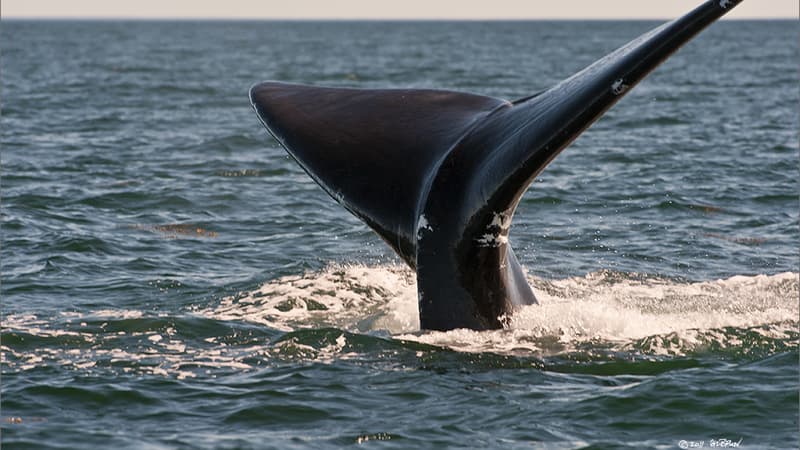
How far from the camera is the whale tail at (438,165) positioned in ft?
21.1

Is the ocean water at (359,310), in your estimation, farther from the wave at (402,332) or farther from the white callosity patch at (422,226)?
the white callosity patch at (422,226)

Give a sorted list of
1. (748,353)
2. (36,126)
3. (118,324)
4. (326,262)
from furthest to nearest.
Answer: (36,126) < (326,262) < (118,324) < (748,353)

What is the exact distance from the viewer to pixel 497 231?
6.70m

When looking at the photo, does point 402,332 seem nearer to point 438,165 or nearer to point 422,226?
point 422,226

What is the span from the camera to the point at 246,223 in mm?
14547

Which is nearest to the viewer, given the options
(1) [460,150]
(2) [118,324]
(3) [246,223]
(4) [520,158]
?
(4) [520,158]

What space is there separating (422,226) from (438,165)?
13.3 inches

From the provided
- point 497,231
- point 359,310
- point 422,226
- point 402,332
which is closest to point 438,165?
point 422,226

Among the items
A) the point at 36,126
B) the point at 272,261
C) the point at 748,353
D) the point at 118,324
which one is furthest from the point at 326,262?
the point at 36,126

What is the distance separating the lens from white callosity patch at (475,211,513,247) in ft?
21.6

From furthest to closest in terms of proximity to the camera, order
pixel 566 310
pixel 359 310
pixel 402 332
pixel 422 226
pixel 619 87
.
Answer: pixel 359 310
pixel 566 310
pixel 402 332
pixel 422 226
pixel 619 87

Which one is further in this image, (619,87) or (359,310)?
(359,310)

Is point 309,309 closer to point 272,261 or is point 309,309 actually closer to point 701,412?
point 272,261

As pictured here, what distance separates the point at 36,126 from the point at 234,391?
58.3ft
